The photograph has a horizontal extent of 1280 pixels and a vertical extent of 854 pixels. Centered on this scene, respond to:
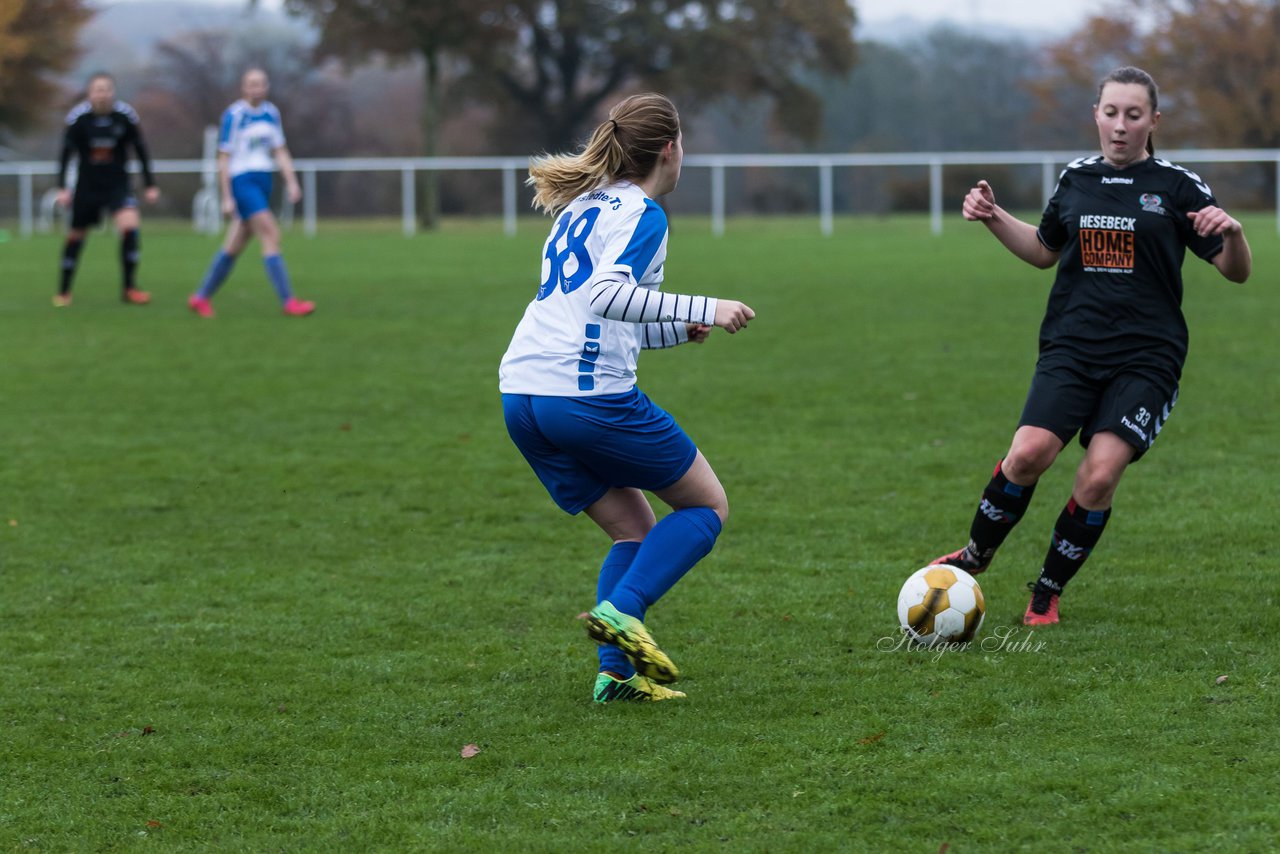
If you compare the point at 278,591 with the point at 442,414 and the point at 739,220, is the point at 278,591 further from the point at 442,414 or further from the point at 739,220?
the point at 739,220

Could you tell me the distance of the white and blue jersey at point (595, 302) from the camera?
388cm

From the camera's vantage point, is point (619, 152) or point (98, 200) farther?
point (98, 200)

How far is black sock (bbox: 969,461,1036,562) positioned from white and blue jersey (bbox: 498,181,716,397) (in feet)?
4.84

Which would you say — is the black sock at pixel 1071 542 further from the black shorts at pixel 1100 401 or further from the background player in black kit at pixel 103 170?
the background player in black kit at pixel 103 170

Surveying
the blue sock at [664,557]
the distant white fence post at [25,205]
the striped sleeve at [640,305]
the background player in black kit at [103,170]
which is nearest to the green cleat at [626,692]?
the blue sock at [664,557]

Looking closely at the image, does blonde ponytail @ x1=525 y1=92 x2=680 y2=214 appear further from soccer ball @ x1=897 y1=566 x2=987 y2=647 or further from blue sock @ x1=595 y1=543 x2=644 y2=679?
soccer ball @ x1=897 y1=566 x2=987 y2=647

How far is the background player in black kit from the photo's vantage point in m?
14.6

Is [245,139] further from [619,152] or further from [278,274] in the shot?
[619,152]

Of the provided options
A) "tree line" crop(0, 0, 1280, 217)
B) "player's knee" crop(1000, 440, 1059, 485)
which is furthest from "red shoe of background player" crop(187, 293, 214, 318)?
"tree line" crop(0, 0, 1280, 217)

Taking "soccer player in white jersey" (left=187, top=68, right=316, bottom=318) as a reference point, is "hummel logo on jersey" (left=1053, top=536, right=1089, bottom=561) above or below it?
below

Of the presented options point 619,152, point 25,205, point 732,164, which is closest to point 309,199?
point 25,205

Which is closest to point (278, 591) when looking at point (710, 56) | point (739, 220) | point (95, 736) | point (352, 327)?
point (95, 736)

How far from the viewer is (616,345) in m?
4.05

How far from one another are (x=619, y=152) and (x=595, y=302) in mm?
457
